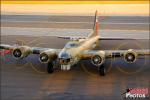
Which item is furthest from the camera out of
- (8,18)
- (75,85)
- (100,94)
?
(8,18)

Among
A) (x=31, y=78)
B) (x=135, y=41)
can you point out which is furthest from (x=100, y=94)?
(x=135, y=41)

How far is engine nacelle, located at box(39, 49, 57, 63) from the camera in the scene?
29.5 metres

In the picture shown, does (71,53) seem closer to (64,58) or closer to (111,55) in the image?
(64,58)

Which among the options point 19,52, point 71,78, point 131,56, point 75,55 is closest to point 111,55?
point 131,56

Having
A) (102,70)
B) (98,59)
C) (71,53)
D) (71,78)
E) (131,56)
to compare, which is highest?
(71,53)

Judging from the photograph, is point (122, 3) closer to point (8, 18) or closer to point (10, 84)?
point (8, 18)

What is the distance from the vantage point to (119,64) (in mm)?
33031

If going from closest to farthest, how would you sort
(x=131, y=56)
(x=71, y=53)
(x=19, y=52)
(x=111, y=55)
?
(x=131, y=56), (x=71, y=53), (x=111, y=55), (x=19, y=52)

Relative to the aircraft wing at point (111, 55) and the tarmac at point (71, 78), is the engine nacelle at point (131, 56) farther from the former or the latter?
the tarmac at point (71, 78)

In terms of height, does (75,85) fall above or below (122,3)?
below

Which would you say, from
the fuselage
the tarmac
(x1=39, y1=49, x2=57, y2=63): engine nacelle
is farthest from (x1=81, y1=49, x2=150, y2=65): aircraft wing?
(x1=39, y1=49, x2=57, y2=63): engine nacelle

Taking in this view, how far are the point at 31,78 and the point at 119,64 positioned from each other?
321 inches

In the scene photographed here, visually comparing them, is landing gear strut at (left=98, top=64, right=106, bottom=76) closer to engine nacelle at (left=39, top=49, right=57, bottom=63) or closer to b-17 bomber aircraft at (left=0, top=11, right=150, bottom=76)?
b-17 bomber aircraft at (left=0, top=11, right=150, bottom=76)

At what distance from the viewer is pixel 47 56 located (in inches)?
1164
